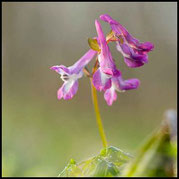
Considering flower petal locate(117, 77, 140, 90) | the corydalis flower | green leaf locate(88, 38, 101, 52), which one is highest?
green leaf locate(88, 38, 101, 52)

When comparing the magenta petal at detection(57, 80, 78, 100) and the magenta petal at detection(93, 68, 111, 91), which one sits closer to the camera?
the magenta petal at detection(93, 68, 111, 91)

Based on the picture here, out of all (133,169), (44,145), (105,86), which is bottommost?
(44,145)

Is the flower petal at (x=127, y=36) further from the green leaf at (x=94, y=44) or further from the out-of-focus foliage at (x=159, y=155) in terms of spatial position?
the out-of-focus foliage at (x=159, y=155)

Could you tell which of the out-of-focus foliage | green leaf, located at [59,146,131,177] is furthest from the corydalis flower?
the out-of-focus foliage

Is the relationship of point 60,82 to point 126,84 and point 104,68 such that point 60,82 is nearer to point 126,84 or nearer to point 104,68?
point 126,84

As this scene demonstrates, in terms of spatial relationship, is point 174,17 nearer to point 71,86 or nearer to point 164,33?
point 164,33

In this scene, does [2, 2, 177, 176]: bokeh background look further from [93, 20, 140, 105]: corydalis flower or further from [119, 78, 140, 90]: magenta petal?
[93, 20, 140, 105]: corydalis flower

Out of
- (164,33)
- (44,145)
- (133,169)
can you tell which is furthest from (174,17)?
(133,169)
